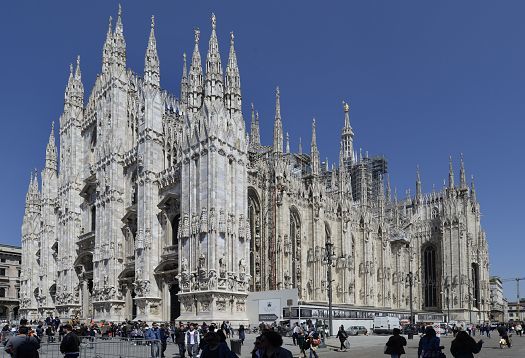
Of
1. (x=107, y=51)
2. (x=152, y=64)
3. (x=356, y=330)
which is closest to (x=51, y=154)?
(x=107, y=51)

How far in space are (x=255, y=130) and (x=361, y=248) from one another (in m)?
18.2

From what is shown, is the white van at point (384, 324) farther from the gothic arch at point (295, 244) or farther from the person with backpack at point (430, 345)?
the person with backpack at point (430, 345)

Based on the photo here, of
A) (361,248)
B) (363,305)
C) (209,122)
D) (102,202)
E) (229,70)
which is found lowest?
(363,305)

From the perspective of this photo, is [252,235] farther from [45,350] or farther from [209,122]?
[45,350]

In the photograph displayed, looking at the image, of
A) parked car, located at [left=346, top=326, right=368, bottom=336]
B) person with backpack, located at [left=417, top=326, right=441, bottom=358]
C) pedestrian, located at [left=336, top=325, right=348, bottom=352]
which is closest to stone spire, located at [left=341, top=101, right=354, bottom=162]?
parked car, located at [left=346, top=326, right=368, bottom=336]

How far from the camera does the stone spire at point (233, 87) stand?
4547 centimetres

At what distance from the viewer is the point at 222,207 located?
42.2m

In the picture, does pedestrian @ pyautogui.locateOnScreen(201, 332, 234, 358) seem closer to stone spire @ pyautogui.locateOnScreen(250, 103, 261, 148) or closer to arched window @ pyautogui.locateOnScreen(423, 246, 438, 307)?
stone spire @ pyautogui.locateOnScreen(250, 103, 261, 148)

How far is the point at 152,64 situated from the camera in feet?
169

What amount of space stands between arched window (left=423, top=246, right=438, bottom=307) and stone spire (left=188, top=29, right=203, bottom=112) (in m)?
47.9

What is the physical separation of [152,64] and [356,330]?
96.5ft

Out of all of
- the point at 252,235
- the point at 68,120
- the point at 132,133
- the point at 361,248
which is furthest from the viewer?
the point at 361,248

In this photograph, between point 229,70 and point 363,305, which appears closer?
point 229,70

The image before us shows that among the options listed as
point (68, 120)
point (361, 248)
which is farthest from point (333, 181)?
point (68, 120)
